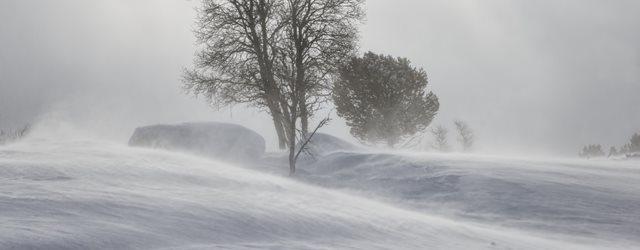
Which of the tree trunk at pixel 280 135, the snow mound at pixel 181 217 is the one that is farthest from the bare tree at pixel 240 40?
the snow mound at pixel 181 217

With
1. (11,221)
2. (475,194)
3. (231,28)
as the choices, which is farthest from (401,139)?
(11,221)

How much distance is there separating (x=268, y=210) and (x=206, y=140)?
13.0 m

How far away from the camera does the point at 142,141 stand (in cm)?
1775

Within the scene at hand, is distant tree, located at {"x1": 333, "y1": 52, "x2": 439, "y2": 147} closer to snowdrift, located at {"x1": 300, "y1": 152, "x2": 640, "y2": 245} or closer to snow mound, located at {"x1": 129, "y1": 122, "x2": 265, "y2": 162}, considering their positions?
snow mound, located at {"x1": 129, "y1": 122, "x2": 265, "y2": 162}

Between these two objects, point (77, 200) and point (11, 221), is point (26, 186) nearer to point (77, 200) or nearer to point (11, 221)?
point (77, 200)

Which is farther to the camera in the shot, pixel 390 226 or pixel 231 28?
pixel 231 28

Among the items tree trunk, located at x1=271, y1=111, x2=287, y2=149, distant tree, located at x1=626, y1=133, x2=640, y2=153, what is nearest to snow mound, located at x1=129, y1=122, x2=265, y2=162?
tree trunk, located at x1=271, y1=111, x2=287, y2=149

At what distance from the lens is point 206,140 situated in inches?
690

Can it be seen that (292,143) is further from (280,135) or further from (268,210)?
(280,135)

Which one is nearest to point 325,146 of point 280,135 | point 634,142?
point 280,135

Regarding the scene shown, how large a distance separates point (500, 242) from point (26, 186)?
173 inches

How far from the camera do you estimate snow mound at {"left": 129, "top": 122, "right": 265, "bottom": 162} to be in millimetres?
17125

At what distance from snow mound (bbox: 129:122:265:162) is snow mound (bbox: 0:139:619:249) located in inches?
412

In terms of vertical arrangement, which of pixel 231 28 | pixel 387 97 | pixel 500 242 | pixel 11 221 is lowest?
pixel 500 242
